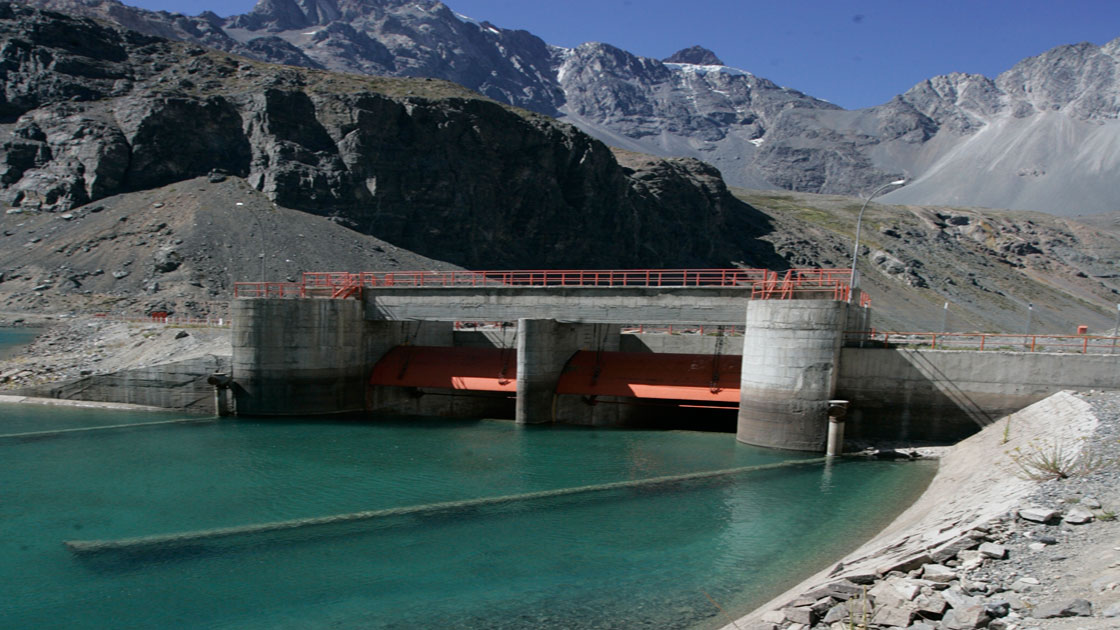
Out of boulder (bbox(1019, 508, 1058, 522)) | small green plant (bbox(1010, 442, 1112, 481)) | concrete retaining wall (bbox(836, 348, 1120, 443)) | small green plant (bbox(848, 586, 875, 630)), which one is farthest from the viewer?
concrete retaining wall (bbox(836, 348, 1120, 443))

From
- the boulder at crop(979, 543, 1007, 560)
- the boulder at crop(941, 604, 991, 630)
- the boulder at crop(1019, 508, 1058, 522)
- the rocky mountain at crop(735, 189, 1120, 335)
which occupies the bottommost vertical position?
the boulder at crop(941, 604, 991, 630)

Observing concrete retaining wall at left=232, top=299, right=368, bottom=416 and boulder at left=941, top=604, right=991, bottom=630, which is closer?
boulder at left=941, top=604, right=991, bottom=630

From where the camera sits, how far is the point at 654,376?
111 ft

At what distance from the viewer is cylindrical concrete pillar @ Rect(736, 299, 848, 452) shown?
26.6 m

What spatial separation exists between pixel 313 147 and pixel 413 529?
89832 millimetres

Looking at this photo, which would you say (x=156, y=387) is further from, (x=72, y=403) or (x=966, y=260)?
(x=966, y=260)

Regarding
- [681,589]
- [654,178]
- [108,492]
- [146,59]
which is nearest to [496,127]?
[654,178]

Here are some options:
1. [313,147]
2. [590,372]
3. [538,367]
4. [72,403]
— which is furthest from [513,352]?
[313,147]

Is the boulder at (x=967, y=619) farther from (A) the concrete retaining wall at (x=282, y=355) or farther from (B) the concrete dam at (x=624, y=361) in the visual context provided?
(A) the concrete retaining wall at (x=282, y=355)

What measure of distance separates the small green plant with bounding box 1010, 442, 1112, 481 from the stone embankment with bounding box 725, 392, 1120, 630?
3cm

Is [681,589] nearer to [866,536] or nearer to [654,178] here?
[866,536]

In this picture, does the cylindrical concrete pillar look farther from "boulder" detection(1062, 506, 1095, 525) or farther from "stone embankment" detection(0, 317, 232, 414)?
"stone embankment" detection(0, 317, 232, 414)

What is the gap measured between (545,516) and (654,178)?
Answer: 121m

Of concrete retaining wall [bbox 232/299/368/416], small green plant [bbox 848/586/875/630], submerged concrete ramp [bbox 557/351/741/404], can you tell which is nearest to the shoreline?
concrete retaining wall [bbox 232/299/368/416]
